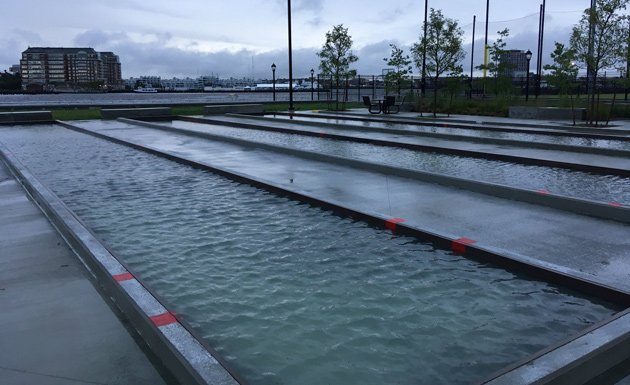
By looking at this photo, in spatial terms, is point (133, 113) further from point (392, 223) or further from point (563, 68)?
point (392, 223)

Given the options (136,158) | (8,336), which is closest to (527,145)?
(136,158)

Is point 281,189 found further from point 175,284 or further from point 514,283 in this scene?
point 514,283

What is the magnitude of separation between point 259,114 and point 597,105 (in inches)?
646

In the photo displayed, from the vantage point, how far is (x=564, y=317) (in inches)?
176

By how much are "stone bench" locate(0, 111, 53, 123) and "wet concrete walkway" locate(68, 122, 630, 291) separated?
1656 centimetres

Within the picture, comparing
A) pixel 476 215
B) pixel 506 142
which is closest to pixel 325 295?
pixel 476 215

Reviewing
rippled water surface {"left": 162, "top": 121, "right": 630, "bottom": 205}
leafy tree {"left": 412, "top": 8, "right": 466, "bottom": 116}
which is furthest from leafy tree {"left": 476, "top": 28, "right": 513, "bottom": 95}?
rippled water surface {"left": 162, "top": 121, "right": 630, "bottom": 205}

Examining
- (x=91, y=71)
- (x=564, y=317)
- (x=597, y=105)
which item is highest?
(x=91, y=71)

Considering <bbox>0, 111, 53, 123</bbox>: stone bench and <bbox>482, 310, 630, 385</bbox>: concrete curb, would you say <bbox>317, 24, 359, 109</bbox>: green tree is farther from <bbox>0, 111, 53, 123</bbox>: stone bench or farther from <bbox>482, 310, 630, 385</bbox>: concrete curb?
<bbox>482, 310, 630, 385</bbox>: concrete curb

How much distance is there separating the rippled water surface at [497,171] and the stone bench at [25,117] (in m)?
14.5

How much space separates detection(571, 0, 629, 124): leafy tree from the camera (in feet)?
63.6

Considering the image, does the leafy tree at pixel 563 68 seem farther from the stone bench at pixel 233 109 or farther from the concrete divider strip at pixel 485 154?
the stone bench at pixel 233 109

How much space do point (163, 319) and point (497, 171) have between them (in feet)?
28.0

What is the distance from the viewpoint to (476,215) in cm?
748
